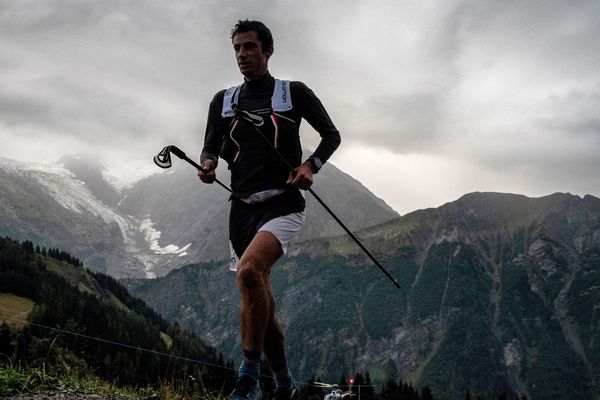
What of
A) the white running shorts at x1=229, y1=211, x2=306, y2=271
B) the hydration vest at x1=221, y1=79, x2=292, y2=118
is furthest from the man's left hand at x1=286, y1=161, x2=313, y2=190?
the hydration vest at x1=221, y1=79, x2=292, y2=118

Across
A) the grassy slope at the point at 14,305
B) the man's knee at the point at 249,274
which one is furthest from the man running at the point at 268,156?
the grassy slope at the point at 14,305

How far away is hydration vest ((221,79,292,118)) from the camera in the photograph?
6676 mm

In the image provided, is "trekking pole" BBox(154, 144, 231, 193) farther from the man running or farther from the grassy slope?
the grassy slope

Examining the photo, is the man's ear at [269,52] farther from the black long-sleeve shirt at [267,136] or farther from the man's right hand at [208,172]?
the man's right hand at [208,172]

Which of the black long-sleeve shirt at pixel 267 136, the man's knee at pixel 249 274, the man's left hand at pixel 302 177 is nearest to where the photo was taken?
the man's knee at pixel 249 274

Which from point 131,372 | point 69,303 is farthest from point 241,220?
point 69,303

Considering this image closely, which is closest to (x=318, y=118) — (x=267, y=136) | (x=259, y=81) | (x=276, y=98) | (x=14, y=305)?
(x=276, y=98)

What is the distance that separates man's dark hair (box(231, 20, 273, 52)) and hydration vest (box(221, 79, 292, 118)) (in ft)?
1.48

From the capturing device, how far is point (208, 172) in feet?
23.1

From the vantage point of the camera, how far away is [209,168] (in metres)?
7.07

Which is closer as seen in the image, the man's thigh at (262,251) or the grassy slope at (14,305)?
the man's thigh at (262,251)

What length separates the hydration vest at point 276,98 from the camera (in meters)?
6.68

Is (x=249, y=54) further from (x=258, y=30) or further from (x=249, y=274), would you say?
(x=249, y=274)

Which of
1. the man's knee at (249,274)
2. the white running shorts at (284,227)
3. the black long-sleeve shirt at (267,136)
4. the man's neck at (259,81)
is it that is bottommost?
the man's knee at (249,274)
